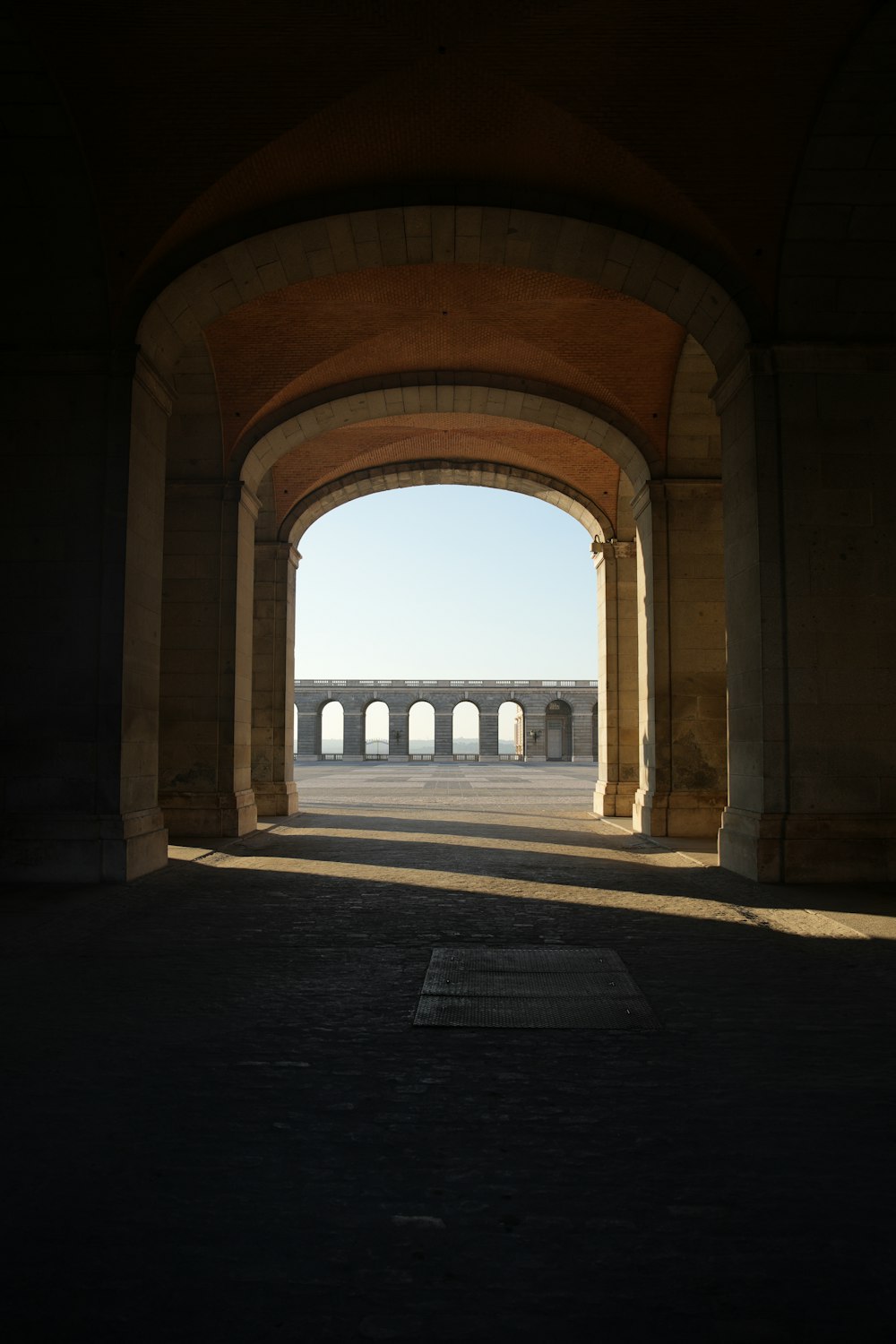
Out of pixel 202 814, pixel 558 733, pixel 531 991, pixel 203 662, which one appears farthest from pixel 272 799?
pixel 558 733

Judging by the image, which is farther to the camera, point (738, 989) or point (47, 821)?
point (47, 821)

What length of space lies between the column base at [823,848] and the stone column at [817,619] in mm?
11

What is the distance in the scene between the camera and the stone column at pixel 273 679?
15.9m

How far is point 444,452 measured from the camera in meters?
17.4

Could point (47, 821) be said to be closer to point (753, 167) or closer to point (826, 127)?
point (753, 167)

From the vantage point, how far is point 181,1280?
7.13 ft

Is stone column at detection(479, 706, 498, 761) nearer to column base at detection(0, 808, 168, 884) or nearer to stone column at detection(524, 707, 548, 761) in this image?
stone column at detection(524, 707, 548, 761)

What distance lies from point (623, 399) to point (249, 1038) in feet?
36.2

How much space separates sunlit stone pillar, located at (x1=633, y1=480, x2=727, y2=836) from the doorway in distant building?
4202 centimetres

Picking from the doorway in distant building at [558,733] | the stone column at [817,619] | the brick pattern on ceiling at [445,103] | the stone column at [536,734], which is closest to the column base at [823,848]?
the stone column at [817,619]

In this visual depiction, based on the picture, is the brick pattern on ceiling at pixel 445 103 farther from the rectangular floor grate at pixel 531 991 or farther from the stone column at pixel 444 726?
the stone column at pixel 444 726

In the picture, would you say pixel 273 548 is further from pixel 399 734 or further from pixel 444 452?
pixel 399 734

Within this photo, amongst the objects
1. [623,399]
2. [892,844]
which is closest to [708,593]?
[623,399]

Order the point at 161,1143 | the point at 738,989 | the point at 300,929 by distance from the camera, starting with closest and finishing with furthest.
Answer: the point at 161,1143 < the point at 738,989 < the point at 300,929
